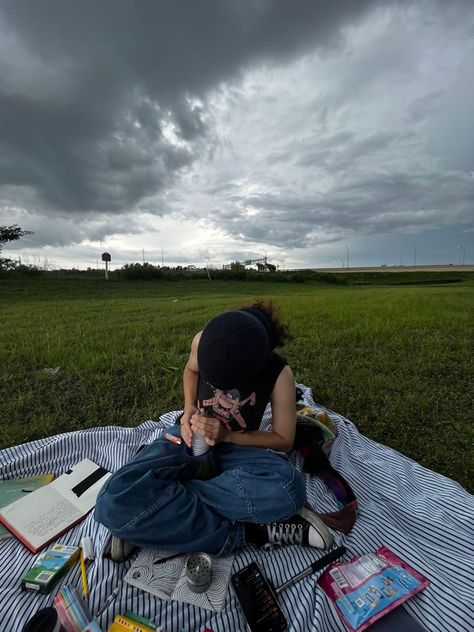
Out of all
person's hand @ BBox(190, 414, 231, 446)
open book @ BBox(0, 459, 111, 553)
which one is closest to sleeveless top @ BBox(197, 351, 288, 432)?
person's hand @ BBox(190, 414, 231, 446)

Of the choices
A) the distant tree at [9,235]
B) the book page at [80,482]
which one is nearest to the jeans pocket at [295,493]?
the book page at [80,482]

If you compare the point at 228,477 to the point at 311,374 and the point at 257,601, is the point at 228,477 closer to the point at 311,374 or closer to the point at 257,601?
the point at 257,601

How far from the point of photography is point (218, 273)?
2523 cm

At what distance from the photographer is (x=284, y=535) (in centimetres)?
148

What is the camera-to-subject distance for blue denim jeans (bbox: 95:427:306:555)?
1401 millimetres

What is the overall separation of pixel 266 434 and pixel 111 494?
2.52 feet

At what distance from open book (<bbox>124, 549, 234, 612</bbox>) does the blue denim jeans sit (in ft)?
0.17

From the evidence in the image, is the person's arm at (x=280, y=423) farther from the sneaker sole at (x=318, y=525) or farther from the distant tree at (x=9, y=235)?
the distant tree at (x=9, y=235)

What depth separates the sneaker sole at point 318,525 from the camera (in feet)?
4.81

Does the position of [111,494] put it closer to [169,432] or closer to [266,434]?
[169,432]

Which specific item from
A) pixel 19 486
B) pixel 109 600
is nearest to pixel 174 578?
pixel 109 600

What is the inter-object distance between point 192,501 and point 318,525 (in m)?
0.58

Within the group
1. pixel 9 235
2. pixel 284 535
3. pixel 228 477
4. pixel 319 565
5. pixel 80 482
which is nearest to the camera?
pixel 319 565

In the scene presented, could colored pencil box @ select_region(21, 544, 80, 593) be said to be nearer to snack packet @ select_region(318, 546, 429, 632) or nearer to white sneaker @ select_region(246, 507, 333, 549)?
white sneaker @ select_region(246, 507, 333, 549)
